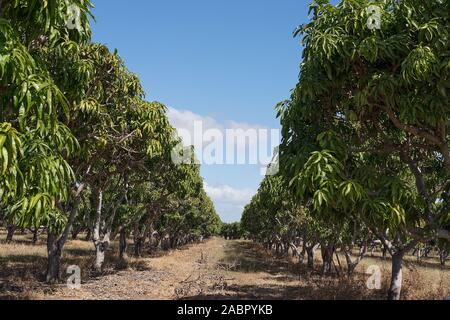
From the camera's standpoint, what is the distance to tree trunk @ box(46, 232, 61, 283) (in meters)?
→ 17.1

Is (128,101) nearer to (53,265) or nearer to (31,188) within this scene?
(53,265)

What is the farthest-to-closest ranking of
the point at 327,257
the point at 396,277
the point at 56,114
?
the point at 327,257
the point at 396,277
the point at 56,114

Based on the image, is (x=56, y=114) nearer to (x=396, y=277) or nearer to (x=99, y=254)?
(x=396, y=277)

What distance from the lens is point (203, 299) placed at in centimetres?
1638

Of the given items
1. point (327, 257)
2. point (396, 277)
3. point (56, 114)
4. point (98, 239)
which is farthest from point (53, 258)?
point (327, 257)

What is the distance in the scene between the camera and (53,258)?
57.1ft

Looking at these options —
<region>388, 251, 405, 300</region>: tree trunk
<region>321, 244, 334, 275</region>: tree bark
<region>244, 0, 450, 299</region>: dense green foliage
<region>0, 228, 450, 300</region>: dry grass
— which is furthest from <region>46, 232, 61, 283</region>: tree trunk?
<region>321, 244, 334, 275</region>: tree bark

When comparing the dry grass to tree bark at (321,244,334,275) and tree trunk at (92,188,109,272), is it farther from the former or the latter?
tree bark at (321,244,334,275)

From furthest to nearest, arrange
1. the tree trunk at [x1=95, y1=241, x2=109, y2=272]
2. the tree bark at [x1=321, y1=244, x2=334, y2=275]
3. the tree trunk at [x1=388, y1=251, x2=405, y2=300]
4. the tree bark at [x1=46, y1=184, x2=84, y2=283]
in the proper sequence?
the tree bark at [x1=321, y1=244, x2=334, y2=275] → the tree trunk at [x1=95, y1=241, x2=109, y2=272] → the tree bark at [x1=46, y1=184, x2=84, y2=283] → the tree trunk at [x1=388, y1=251, x2=405, y2=300]

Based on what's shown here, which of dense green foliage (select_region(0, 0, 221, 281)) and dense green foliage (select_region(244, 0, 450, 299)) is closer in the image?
dense green foliage (select_region(0, 0, 221, 281))

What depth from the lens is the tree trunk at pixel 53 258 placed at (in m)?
17.1

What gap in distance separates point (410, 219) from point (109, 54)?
30.9ft

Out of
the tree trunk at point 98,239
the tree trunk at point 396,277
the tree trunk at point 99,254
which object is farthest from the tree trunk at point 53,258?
the tree trunk at point 396,277
